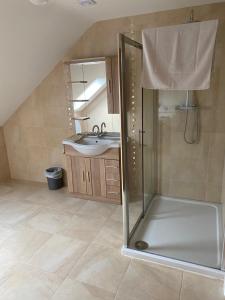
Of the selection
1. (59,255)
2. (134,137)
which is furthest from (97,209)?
(134,137)

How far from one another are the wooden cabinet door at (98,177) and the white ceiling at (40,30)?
4.95ft

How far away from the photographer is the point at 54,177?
146 inches

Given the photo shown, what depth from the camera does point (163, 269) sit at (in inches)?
83.3

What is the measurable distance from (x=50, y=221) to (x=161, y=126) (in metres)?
1.89

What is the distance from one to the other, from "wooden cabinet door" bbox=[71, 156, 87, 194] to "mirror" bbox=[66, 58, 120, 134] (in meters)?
0.53

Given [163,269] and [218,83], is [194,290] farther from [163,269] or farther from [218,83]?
[218,83]

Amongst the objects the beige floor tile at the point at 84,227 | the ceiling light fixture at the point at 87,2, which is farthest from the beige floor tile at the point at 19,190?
the ceiling light fixture at the point at 87,2

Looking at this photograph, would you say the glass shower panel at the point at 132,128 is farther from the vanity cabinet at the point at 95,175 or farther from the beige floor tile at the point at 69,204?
the beige floor tile at the point at 69,204

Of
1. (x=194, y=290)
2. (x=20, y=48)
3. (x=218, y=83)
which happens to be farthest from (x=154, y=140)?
(x=20, y=48)

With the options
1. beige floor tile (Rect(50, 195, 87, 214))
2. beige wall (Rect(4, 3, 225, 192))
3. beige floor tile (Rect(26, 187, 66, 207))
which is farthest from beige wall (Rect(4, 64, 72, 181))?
beige floor tile (Rect(50, 195, 87, 214))

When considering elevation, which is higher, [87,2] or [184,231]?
[87,2]

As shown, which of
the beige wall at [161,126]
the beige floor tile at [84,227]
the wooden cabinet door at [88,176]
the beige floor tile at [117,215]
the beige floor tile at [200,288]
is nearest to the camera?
the beige floor tile at [200,288]

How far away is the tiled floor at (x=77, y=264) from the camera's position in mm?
1896

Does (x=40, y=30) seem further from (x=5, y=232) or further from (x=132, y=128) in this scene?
(x=5, y=232)
